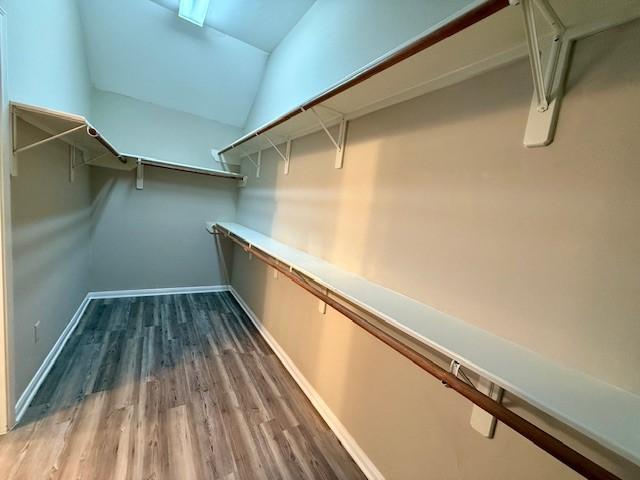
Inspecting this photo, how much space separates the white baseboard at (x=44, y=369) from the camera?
1656mm

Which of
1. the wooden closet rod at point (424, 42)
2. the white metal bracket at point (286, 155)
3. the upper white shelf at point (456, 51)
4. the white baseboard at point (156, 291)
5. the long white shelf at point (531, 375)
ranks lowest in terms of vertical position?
the white baseboard at point (156, 291)

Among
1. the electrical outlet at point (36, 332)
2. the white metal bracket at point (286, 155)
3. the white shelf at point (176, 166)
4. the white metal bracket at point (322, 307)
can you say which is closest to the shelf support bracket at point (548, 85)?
the white metal bracket at point (322, 307)

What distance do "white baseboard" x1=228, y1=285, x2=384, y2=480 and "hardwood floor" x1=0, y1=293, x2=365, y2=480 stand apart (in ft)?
0.14

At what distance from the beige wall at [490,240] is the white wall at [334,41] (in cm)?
41

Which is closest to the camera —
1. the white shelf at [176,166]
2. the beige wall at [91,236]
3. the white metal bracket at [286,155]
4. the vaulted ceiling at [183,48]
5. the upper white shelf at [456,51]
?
the upper white shelf at [456,51]

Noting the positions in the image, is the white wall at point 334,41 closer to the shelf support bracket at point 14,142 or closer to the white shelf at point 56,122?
the white shelf at point 56,122

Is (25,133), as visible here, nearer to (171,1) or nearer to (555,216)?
(171,1)

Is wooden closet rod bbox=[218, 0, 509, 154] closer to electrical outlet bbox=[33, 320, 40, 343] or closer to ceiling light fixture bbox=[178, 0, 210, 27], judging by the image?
ceiling light fixture bbox=[178, 0, 210, 27]

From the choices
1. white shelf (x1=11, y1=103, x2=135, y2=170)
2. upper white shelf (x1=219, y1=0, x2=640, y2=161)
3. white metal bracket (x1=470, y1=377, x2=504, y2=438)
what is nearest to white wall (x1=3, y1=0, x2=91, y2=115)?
white shelf (x1=11, y1=103, x2=135, y2=170)

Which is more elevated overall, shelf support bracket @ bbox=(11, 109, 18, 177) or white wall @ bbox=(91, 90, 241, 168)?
white wall @ bbox=(91, 90, 241, 168)

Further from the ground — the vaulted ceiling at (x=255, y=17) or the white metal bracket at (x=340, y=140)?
the vaulted ceiling at (x=255, y=17)

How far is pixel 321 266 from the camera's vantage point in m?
1.76

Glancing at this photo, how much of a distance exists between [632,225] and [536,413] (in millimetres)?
585

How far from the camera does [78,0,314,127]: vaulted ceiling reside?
8.66 feet
